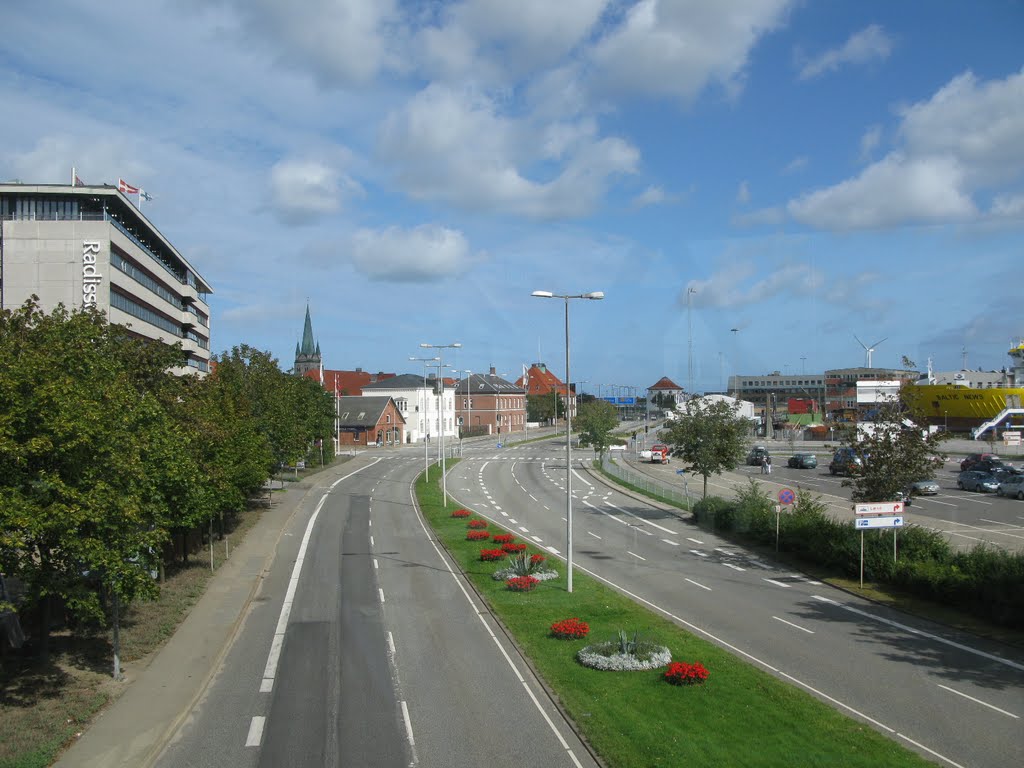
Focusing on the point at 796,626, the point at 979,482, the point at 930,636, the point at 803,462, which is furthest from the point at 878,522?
the point at 803,462

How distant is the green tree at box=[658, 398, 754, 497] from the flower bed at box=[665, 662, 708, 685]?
82.6 feet

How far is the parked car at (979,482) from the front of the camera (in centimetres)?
5081

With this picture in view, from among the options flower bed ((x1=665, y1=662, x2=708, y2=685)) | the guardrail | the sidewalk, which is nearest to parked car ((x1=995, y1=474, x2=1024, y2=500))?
the guardrail

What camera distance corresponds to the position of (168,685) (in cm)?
1677

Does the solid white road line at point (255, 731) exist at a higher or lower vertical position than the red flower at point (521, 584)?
lower

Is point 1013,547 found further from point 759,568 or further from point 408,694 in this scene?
point 408,694

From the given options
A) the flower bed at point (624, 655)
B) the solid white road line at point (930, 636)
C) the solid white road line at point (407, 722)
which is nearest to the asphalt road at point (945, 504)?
the solid white road line at point (930, 636)

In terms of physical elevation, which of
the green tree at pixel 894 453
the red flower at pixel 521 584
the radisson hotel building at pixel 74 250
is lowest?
the red flower at pixel 521 584

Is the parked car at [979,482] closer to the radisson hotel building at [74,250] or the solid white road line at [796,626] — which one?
the solid white road line at [796,626]

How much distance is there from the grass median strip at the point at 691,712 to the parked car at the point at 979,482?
132ft

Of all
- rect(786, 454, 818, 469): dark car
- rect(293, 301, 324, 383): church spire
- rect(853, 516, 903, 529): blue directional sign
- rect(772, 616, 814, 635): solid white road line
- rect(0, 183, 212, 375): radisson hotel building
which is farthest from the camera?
rect(293, 301, 324, 383): church spire

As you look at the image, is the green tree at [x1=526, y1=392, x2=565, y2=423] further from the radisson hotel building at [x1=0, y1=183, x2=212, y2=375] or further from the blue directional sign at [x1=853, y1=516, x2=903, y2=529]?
the blue directional sign at [x1=853, y1=516, x2=903, y2=529]

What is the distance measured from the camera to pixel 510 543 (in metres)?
32.2

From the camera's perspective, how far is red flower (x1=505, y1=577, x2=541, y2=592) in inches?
982
